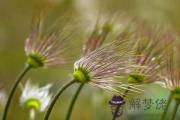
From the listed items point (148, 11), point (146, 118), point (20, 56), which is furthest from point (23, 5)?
point (146, 118)

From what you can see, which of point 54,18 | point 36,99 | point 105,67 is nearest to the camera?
point 105,67

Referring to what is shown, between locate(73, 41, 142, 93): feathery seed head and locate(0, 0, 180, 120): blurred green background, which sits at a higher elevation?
locate(0, 0, 180, 120): blurred green background

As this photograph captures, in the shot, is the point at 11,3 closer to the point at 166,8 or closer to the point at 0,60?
the point at 0,60

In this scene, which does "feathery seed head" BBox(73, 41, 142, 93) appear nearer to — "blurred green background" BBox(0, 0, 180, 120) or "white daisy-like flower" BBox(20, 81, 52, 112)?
"white daisy-like flower" BBox(20, 81, 52, 112)

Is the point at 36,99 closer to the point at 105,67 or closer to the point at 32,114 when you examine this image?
the point at 32,114

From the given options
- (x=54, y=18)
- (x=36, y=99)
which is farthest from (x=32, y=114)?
(x=54, y=18)

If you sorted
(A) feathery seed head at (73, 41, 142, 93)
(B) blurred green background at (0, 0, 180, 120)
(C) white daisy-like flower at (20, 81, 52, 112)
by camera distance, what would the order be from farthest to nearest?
1. (B) blurred green background at (0, 0, 180, 120)
2. (C) white daisy-like flower at (20, 81, 52, 112)
3. (A) feathery seed head at (73, 41, 142, 93)

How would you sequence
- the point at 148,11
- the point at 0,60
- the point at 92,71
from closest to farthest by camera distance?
the point at 92,71
the point at 148,11
the point at 0,60

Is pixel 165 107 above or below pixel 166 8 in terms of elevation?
below

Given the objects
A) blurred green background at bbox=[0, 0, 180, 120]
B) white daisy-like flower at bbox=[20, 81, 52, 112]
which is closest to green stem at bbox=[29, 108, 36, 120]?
white daisy-like flower at bbox=[20, 81, 52, 112]
